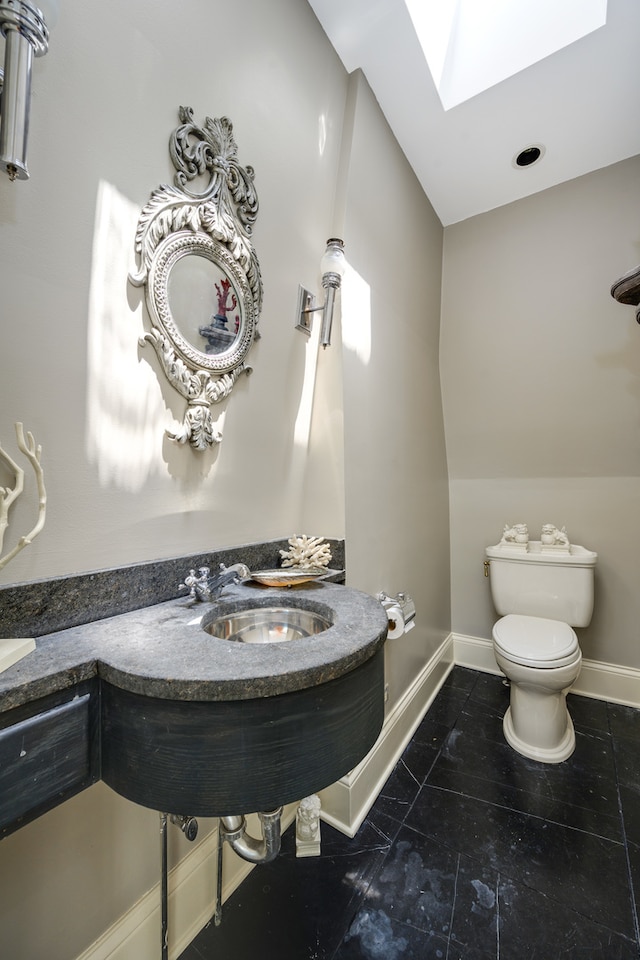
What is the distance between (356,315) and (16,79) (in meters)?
1.07

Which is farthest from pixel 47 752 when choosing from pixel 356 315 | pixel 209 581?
pixel 356 315

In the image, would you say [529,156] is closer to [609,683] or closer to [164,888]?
[609,683]

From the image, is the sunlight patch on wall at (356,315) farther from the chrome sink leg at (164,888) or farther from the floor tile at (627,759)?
the floor tile at (627,759)

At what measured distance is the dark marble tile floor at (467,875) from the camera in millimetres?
969

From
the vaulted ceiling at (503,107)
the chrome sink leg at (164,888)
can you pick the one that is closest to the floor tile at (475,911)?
the chrome sink leg at (164,888)

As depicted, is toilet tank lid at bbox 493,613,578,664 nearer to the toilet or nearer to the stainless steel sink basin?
the toilet

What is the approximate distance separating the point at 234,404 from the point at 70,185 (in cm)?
57

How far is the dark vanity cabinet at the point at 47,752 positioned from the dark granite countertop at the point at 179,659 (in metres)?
0.02

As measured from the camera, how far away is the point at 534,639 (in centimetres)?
172

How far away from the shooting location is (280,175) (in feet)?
4.05

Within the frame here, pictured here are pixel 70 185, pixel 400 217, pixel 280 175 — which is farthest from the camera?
pixel 400 217

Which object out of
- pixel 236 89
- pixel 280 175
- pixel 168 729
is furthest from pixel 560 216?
pixel 168 729

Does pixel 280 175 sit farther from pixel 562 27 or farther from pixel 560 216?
pixel 560 216

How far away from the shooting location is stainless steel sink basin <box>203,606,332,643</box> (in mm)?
931
